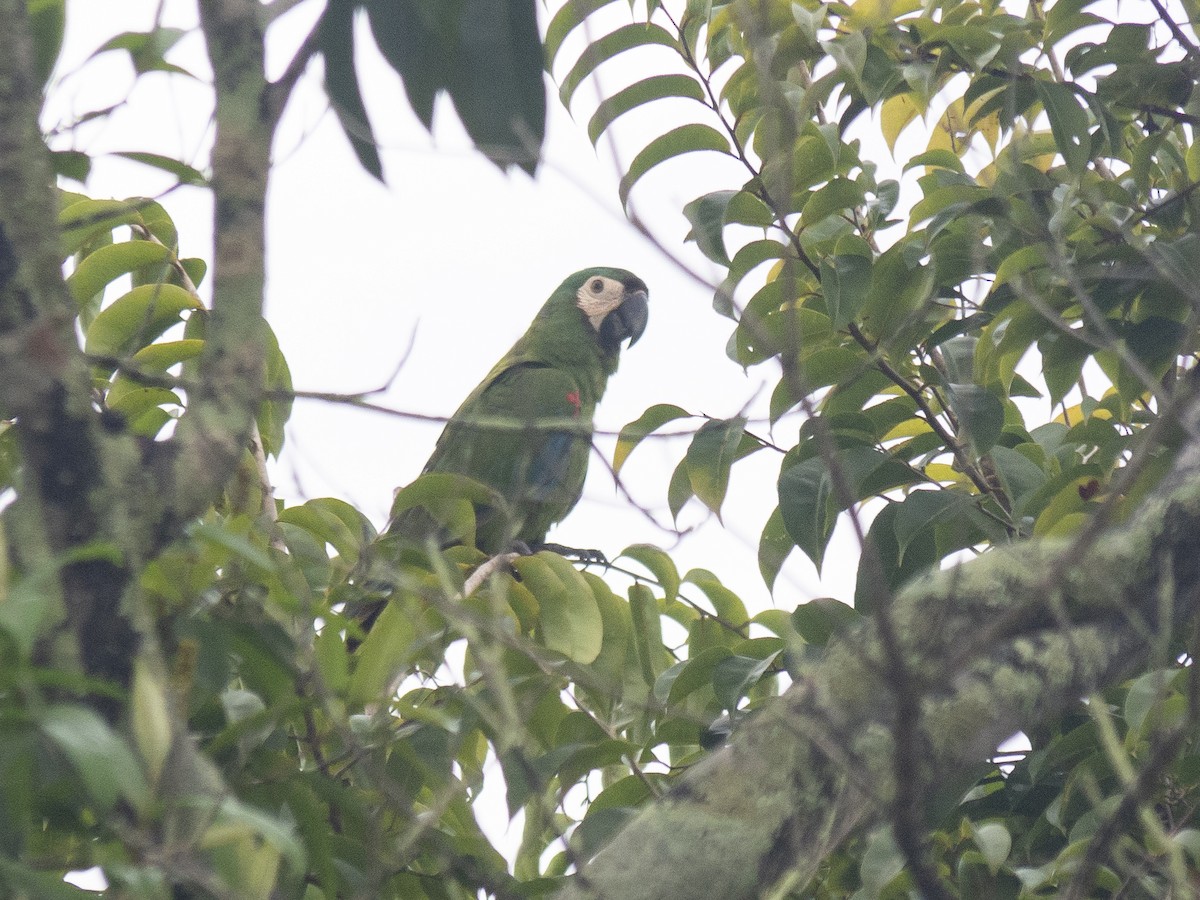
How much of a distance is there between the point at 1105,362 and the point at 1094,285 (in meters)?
0.15

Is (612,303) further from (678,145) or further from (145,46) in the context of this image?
(145,46)

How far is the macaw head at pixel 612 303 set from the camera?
4109mm

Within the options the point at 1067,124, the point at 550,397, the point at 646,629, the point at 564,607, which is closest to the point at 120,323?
the point at 564,607

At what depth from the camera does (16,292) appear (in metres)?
0.94

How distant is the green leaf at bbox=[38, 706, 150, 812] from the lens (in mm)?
683

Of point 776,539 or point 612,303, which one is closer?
point 776,539

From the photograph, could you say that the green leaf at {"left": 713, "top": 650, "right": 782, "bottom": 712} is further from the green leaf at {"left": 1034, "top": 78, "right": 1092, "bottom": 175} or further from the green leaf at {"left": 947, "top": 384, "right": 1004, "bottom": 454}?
the green leaf at {"left": 1034, "top": 78, "right": 1092, "bottom": 175}

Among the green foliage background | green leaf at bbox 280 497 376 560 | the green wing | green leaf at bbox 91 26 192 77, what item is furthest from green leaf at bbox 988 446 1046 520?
the green wing

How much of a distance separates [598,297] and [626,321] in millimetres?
121

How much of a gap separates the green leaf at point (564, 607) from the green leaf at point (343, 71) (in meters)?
0.71

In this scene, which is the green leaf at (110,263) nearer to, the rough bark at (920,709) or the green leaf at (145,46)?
the green leaf at (145,46)

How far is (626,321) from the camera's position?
4.16 metres

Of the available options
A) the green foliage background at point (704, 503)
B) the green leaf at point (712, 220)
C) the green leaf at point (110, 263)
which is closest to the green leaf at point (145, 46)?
the green foliage background at point (704, 503)

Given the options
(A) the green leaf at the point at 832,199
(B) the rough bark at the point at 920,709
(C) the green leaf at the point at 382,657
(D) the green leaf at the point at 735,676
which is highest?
(A) the green leaf at the point at 832,199
